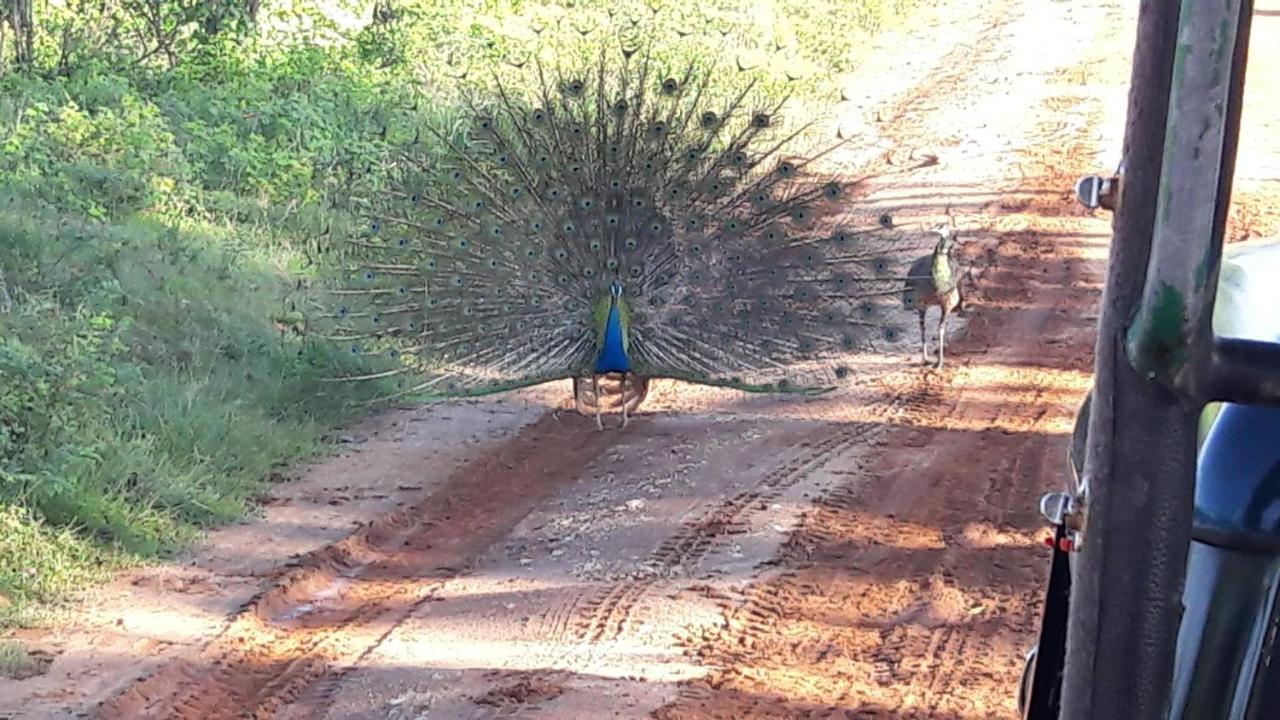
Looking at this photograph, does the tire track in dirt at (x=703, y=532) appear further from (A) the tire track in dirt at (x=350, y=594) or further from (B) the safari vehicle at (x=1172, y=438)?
(B) the safari vehicle at (x=1172, y=438)

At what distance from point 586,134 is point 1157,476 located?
21.5 ft

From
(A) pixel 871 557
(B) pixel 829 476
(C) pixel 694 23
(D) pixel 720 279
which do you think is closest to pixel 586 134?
(D) pixel 720 279

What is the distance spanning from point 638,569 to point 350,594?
40.5 inches

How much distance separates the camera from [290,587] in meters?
5.59

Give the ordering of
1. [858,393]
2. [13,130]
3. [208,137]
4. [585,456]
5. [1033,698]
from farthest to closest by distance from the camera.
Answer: [208,137]
[13,130]
[858,393]
[585,456]
[1033,698]

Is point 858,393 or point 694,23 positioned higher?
point 694,23

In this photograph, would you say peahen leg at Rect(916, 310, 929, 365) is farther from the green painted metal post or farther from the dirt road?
the green painted metal post

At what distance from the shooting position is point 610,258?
294 inches

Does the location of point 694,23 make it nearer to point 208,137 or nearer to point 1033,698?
point 208,137

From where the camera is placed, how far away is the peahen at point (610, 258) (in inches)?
287

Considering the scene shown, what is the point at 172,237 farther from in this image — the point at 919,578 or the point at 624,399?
the point at 919,578

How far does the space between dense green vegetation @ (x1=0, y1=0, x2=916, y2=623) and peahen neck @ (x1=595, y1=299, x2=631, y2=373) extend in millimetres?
1355

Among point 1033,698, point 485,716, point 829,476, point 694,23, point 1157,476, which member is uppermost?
point 694,23

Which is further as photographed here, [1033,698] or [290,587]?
[290,587]
